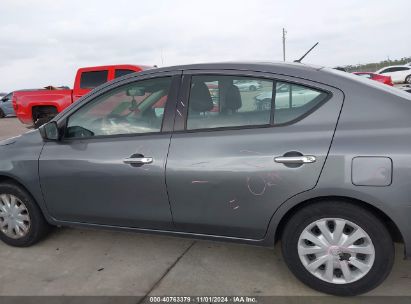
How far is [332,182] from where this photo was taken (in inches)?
96.4

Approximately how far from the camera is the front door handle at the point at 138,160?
115 inches

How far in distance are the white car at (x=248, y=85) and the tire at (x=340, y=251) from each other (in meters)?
0.92

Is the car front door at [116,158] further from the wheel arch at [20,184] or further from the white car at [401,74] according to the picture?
the white car at [401,74]

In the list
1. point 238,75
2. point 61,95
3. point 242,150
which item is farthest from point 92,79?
point 242,150

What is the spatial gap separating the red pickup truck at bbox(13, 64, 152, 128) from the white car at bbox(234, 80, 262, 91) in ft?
21.0

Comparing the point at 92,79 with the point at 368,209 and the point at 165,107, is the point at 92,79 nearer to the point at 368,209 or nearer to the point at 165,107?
the point at 165,107

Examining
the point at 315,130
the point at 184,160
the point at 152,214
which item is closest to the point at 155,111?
the point at 184,160

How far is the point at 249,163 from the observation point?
A: 104 inches

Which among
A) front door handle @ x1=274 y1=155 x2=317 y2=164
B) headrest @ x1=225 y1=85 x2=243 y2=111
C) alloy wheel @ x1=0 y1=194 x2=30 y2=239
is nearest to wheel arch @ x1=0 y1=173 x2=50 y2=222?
alloy wheel @ x1=0 y1=194 x2=30 y2=239

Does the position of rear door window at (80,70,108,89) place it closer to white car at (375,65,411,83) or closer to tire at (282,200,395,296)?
tire at (282,200,395,296)

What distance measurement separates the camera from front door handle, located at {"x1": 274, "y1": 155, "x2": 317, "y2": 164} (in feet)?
8.19

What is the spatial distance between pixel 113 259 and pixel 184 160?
125 centimetres

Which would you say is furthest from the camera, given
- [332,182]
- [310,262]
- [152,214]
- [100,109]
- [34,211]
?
[34,211]

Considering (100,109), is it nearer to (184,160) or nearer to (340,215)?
(184,160)
